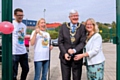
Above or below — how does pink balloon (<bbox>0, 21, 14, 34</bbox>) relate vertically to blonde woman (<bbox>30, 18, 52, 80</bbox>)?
above

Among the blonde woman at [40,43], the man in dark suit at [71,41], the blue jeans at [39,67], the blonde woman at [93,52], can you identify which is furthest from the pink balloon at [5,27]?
the blonde woman at [93,52]

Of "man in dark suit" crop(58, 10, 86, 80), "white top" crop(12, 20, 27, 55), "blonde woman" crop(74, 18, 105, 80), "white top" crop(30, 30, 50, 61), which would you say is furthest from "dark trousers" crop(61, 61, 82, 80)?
"white top" crop(12, 20, 27, 55)

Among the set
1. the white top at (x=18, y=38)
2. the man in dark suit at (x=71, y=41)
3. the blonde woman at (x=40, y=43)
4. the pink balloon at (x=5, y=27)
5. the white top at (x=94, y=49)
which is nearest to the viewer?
the pink balloon at (x=5, y=27)

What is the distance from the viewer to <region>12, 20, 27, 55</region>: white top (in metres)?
4.05

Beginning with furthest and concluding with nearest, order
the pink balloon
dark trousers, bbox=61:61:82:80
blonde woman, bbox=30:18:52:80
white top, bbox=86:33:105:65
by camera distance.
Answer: blonde woman, bbox=30:18:52:80 → dark trousers, bbox=61:61:82:80 → white top, bbox=86:33:105:65 → the pink balloon

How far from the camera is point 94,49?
10.9 ft

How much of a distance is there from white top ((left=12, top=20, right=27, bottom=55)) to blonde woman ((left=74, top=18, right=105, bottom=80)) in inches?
49.9

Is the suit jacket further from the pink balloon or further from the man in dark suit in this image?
the pink balloon

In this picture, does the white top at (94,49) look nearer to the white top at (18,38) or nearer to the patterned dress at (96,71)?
the patterned dress at (96,71)

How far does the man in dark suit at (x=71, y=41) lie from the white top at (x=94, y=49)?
139 millimetres

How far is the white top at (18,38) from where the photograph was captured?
405 cm

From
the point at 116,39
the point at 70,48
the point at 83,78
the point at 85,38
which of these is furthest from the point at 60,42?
the point at 83,78

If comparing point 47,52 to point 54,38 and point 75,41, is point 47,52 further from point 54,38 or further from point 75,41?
point 75,41

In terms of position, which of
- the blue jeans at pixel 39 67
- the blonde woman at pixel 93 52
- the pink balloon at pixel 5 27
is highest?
the pink balloon at pixel 5 27
